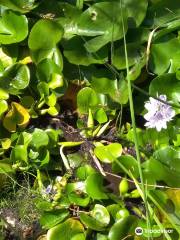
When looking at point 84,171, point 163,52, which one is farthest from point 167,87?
point 84,171

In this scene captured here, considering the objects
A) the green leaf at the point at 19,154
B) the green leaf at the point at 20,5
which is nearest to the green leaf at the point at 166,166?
the green leaf at the point at 19,154

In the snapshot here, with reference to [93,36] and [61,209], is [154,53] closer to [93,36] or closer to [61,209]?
[93,36]

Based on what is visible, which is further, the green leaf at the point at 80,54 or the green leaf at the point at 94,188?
the green leaf at the point at 80,54

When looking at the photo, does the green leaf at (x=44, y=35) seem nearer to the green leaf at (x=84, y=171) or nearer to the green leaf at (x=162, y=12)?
the green leaf at (x=162, y=12)

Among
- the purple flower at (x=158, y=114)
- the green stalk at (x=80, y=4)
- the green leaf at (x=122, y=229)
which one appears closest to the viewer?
the green leaf at (x=122, y=229)

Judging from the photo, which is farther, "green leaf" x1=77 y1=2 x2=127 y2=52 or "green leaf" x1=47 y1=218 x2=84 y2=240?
"green leaf" x1=77 y1=2 x2=127 y2=52

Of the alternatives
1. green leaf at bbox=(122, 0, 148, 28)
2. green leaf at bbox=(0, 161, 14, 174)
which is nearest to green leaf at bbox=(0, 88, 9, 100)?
green leaf at bbox=(0, 161, 14, 174)

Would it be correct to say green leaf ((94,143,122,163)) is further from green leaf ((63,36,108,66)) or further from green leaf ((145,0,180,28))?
green leaf ((145,0,180,28))
